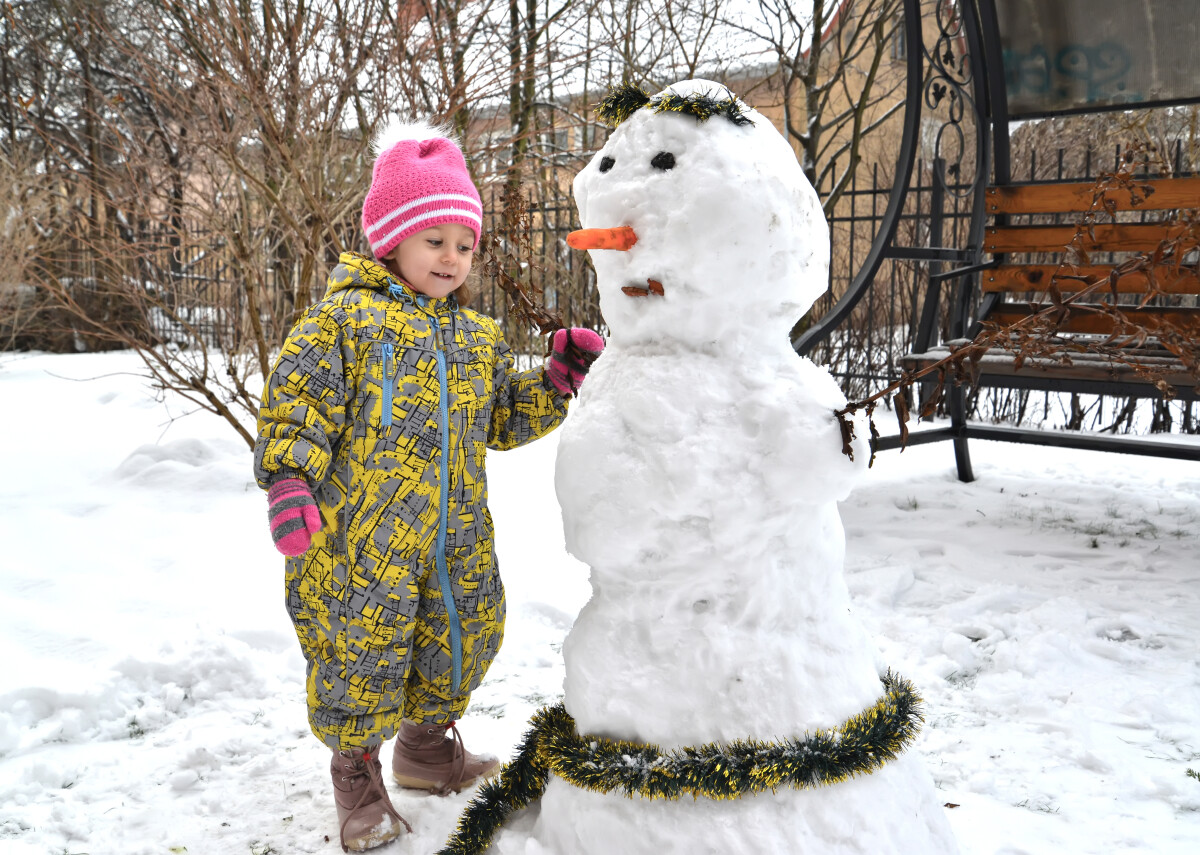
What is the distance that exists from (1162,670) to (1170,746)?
18.1 inches

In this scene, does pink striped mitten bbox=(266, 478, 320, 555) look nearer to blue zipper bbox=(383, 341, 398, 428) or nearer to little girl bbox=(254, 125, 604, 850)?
little girl bbox=(254, 125, 604, 850)

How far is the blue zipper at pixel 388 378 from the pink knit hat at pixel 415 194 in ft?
0.88

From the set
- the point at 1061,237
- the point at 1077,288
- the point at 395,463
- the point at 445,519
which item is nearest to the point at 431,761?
the point at 445,519

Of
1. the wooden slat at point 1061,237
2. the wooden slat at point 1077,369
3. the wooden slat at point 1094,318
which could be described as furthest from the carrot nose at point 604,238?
the wooden slat at point 1061,237

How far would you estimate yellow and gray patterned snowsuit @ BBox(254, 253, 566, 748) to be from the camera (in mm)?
1907

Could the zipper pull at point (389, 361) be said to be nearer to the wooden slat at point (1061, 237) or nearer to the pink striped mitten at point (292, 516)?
the pink striped mitten at point (292, 516)

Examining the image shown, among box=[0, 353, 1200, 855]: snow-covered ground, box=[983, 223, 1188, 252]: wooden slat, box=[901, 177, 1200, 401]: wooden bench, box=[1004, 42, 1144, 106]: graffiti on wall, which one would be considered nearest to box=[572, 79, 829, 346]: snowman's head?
box=[0, 353, 1200, 855]: snow-covered ground

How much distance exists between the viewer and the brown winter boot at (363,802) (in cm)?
199

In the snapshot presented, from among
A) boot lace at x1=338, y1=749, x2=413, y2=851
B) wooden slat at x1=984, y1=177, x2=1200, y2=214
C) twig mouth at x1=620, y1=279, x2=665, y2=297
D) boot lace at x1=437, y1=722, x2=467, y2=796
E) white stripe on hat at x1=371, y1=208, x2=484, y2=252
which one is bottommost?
boot lace at x1=437, y1=722, x2=467, y2=796

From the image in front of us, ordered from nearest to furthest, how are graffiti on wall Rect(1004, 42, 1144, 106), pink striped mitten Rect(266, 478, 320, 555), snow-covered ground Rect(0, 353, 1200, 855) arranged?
1. pink striped mitten Rect(266, 478, 320, 555)
2. snow-covered ground Rect(0, 353, 1200, 855)
3. graffiti on wall Rect(1004, 42, 1144, 106)

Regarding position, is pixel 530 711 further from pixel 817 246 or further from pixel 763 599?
pixel 817 246

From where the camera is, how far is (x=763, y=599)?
1.55 m

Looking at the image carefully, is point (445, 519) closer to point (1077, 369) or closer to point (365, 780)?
point (365, 780)

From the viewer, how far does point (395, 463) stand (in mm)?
1931
